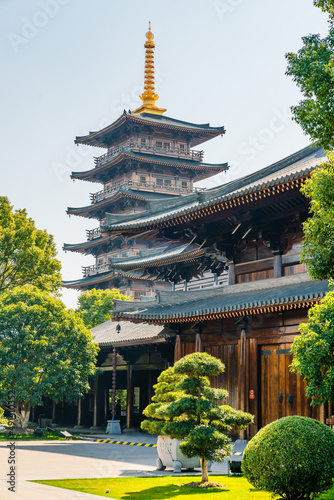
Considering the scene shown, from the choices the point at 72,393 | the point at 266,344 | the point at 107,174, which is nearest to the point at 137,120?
the point at 107,174

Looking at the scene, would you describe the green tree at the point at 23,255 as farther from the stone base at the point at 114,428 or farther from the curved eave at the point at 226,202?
the curved eave at the point at 226,202

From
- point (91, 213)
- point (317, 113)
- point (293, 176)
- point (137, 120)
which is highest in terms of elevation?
point (137, 120)

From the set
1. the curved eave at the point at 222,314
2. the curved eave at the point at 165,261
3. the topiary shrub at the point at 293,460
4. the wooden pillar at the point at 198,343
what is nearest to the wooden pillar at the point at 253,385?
the curved eave at the point at 222,314

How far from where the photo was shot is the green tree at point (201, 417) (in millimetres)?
13477

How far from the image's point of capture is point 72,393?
1195 inches

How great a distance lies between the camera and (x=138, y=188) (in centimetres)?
5431

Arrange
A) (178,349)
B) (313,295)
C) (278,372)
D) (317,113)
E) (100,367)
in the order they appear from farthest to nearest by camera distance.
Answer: (100,367), (178,349), (278,372), (313,295), (317,113)

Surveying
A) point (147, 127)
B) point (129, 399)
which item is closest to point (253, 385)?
point (129, 399)

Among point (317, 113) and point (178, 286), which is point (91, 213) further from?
point (317, 113)

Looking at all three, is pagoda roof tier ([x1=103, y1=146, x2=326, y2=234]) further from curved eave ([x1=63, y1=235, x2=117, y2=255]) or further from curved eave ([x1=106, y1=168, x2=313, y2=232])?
curved eave ([x1=63, y1=235, x2=117, y2=255])

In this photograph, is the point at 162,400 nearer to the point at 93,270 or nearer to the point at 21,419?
the point at 21,419

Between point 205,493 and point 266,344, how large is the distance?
8.67 meters

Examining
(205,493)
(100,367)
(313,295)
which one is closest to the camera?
(205,493)

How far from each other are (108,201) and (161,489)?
4302 centimetres
